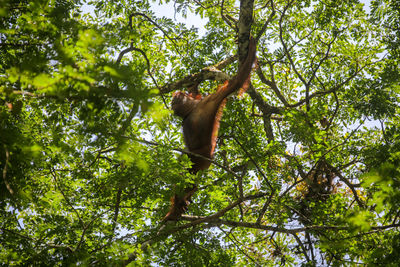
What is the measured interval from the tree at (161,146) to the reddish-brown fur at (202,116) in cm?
17

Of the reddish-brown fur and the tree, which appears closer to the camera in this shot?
the tree

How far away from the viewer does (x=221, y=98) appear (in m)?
3.72

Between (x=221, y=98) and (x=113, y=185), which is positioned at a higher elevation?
(x=221, y=98)

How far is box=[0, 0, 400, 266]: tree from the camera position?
203 centimetres

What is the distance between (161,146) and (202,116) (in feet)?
2.32

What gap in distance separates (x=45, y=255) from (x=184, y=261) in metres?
1.56

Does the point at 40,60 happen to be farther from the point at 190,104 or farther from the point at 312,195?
the point at 312,195

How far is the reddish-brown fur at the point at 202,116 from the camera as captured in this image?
3605 millimetres

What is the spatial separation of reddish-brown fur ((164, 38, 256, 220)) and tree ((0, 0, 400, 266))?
0.17 m

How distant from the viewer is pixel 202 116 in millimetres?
3803

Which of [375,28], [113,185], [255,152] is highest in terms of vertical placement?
[375,28]

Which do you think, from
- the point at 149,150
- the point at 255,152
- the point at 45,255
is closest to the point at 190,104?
the point at 149,150

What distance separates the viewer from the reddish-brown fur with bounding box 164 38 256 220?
3605mm

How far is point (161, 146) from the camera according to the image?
10.8ft
